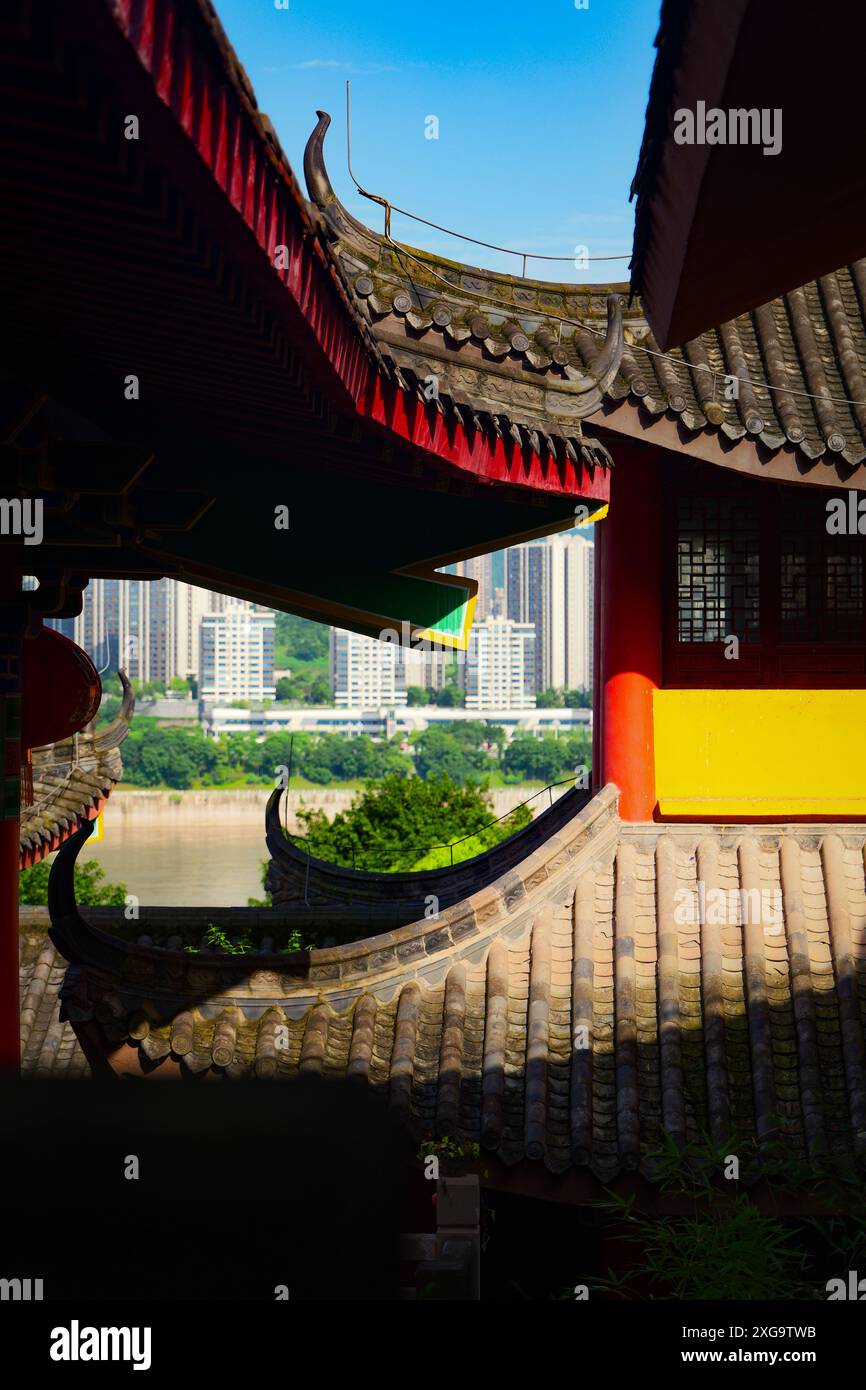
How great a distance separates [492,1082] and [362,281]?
4.36 m

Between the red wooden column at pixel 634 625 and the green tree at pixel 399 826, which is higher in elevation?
the red wooden column at pixel 634 625

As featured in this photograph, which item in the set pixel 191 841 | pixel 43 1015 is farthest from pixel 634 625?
pixel 191 841

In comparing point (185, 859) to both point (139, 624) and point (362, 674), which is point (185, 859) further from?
point (139, 624)

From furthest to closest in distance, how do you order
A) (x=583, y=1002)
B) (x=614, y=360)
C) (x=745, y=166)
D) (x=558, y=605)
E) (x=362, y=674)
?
(x=558, y=605)
(x=362, y=674)
(x=583, y=1002)
(x=614, y=360)
(x=745, y=166)

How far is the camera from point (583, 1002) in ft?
23.4

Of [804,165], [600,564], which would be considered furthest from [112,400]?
[600,564]

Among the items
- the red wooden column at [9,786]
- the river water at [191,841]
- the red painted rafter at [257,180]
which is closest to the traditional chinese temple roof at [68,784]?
the red wooden column at [9,786]

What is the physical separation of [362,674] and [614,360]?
328 ft

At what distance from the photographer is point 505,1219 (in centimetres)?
757

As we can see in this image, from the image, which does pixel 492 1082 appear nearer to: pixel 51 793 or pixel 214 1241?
pixel 214 1241

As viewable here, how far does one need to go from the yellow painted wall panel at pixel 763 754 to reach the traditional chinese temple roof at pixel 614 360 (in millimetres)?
1516

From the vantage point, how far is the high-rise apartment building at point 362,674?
107 m

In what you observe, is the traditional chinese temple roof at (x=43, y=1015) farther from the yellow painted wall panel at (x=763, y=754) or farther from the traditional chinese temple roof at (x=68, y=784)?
the yellow painted wall panel at (x=763, y=754)
